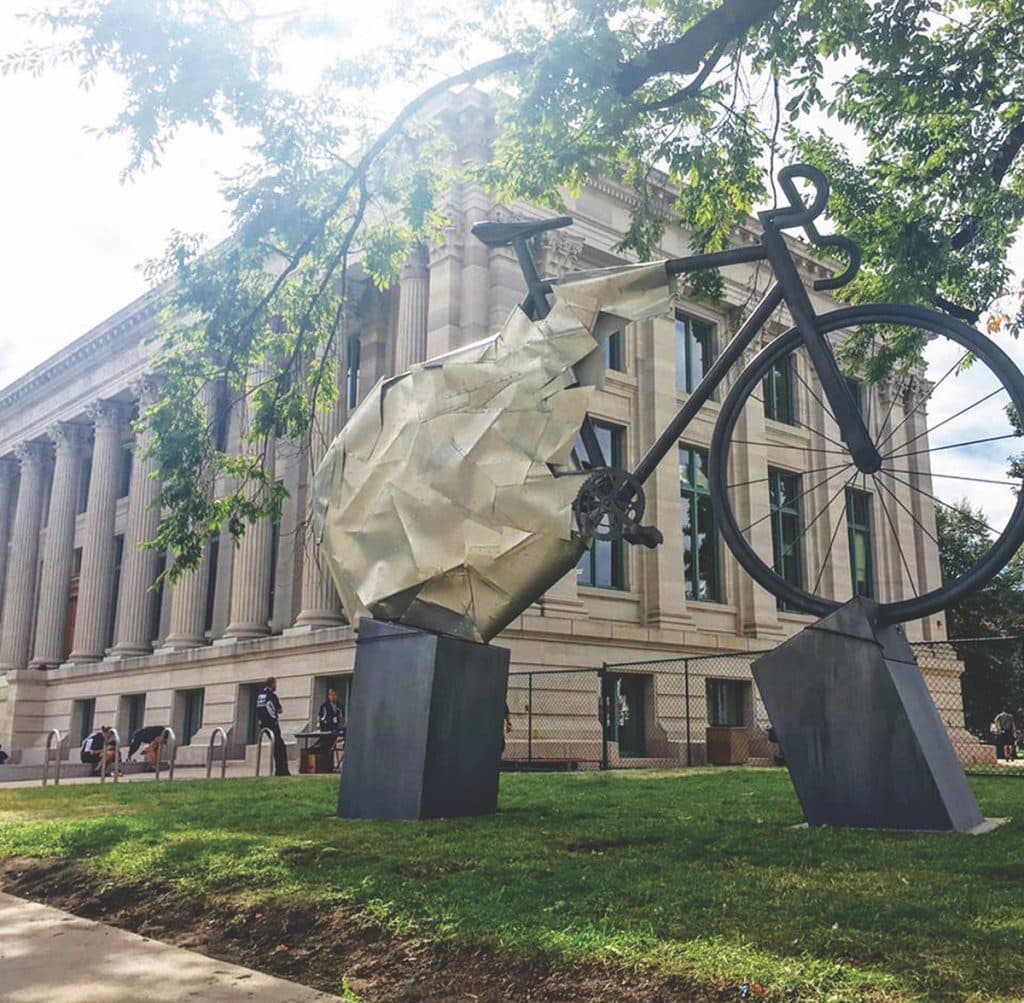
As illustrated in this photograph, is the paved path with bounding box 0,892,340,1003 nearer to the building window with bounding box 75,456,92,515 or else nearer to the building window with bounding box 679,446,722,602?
the building window with bounding box 679,446,722,602

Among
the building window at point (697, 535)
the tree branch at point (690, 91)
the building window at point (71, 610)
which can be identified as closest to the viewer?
the tree branch at point (690, 91)

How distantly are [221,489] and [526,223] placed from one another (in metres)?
27.6

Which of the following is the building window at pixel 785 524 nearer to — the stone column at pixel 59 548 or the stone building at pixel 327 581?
the stone building at pixel 327 581

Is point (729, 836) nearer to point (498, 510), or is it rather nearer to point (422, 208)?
point (498, 510)

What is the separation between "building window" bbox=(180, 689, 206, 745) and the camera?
109 ft

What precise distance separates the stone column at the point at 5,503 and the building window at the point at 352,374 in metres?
27.7

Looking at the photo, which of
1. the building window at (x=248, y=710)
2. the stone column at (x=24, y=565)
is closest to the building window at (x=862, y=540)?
the building window at (x=248, y=710)

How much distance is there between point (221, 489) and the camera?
1355 inches

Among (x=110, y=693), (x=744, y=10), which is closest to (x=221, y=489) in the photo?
(x=110, y=693)

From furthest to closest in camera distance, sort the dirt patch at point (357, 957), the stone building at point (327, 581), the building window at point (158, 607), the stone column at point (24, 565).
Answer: the stone column at point (24, 565), the building window at point (158, 607), the stone building at point (327, 581), the dirt patch at point (357, 957)

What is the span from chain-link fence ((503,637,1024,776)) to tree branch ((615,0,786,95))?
456 inches

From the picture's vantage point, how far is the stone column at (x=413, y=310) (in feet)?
90.5

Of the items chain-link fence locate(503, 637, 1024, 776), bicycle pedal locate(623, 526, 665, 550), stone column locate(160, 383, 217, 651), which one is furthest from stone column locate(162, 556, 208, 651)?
bicycle pedal locate(623, 526, 665, 550)

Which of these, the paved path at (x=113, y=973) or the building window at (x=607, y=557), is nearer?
the paved path at (x=113, y=973)
